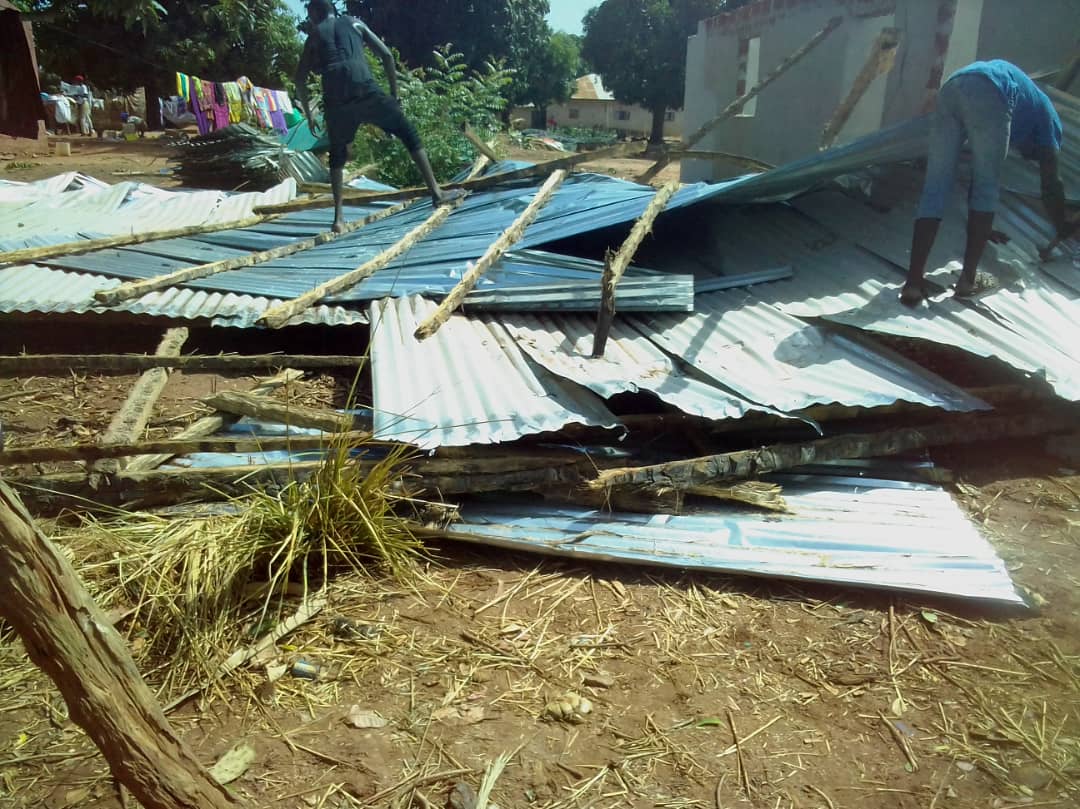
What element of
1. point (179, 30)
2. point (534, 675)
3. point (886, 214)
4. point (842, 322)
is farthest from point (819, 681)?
point (179, 30)

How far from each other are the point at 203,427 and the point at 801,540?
2513mm

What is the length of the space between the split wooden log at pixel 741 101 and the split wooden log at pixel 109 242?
2.27 ft

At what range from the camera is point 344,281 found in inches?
189

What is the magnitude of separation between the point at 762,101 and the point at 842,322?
8.54 m

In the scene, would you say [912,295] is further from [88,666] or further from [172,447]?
[88,666]

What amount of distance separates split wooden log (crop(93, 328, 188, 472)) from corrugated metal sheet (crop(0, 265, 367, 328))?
285mm

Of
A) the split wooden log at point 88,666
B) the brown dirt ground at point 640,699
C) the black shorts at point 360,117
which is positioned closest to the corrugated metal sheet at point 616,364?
the brown dirt ground at point 640,699

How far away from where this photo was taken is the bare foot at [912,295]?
4.19 m

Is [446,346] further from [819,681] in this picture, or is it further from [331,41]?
[331,41]

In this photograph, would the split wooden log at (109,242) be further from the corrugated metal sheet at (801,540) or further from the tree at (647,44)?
the tree at (647,44)

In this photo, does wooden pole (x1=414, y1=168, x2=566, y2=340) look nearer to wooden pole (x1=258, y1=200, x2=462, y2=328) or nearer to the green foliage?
Answer: wooden pole (x1=258, y1=200, x2=462, y2=328)

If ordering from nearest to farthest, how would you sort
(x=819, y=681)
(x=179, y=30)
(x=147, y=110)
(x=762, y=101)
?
(x=819, y=681)
(x=762, y=101)
(x=179, y=30)
(x=147, y=110)

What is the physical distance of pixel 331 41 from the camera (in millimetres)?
6141

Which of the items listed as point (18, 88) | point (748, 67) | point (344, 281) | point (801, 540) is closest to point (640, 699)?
point (801, 540)
